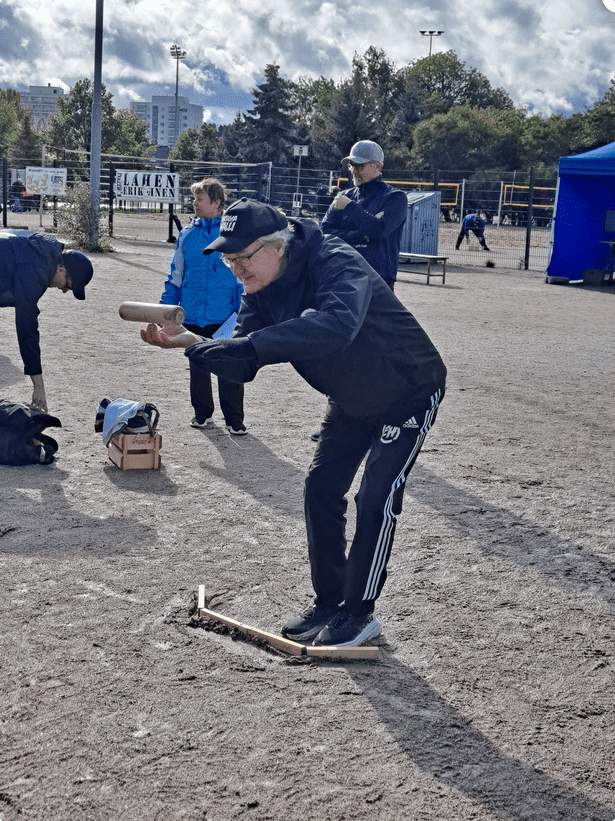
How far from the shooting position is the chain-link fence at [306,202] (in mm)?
25625

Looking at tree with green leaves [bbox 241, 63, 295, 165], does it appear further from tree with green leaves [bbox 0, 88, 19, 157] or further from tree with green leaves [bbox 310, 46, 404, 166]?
tree with green leaves [bbox 0, 88, 19, 157]

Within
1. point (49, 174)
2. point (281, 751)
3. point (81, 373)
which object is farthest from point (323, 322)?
point (49, 174)

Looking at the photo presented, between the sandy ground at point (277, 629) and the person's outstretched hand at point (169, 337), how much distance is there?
3.99 feet

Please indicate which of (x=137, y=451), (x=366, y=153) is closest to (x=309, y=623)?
(x=137, y=451)

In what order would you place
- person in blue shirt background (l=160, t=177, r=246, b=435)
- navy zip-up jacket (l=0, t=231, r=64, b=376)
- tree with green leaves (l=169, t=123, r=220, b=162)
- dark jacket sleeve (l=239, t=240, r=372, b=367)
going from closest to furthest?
dark jacket sleeve (l=239, t=240, r=372, b=367), navy zip-up jacket (l=0, t=231, r=64, b=376), person in blue shirt background (l=160, t=177, r=246, b=435), tree with green leaves (l=169, t=123, r=220, b=162)

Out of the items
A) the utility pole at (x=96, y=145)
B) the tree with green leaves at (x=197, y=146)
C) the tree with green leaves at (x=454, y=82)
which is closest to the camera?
the utility pole at (x=96, y=145)

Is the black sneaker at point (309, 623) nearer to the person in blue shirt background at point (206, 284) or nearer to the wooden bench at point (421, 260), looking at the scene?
the person in blue shirt background at point (206, 284)

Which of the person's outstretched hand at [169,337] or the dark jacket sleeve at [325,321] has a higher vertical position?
the dark jacket sleeve at [325,321]

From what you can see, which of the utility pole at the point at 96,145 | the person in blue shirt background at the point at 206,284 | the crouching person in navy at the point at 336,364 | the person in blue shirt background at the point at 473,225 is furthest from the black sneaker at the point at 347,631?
the person in blue shirt background at the point at 473,225

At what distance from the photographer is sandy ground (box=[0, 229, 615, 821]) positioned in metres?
2.77

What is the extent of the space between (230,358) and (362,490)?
0.83m

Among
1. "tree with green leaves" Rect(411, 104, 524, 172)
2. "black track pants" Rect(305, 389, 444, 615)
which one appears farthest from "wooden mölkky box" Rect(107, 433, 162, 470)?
"tree with green leaves" Rect(411, 104, 524, 172)

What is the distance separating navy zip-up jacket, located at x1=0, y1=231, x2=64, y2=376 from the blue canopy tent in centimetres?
1632

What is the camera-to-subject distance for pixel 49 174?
25.2 metres
